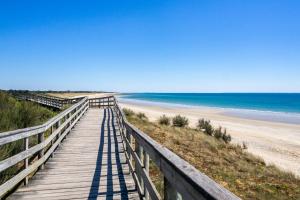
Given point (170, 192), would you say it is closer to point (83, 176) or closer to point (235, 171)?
point (83, 176)

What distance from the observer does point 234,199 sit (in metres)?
1.68

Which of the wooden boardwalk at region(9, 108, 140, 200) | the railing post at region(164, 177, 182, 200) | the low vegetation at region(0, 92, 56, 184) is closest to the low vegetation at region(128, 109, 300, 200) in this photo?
the wooden boardwalk at region(9, 108, 140, 200)

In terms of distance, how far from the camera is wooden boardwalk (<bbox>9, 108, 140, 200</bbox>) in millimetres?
5172

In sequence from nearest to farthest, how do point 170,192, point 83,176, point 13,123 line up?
point 170,192, point 83,176, point 13,123

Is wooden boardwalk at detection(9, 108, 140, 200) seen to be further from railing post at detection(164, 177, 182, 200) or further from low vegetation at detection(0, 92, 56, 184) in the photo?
railing post at detection(164, 177, 182, 200)

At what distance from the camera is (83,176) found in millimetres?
6371

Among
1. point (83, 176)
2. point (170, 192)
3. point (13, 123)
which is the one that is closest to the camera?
point (170, 192)

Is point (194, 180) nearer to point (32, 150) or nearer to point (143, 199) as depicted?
point (143, 199)

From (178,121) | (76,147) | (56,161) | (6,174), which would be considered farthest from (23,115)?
(178,121)

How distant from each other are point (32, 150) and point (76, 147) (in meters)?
4.09

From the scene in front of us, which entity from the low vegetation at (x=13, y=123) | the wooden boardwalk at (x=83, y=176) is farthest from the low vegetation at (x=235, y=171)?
the low vegetation at (x=13, y=123)

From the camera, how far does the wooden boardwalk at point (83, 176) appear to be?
5.17 meters

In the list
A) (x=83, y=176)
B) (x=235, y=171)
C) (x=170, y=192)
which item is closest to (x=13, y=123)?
(x=83, y=176)

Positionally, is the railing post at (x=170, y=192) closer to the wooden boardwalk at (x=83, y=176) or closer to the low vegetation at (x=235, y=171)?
the wooden boardwalk at (x=83, y=176)
